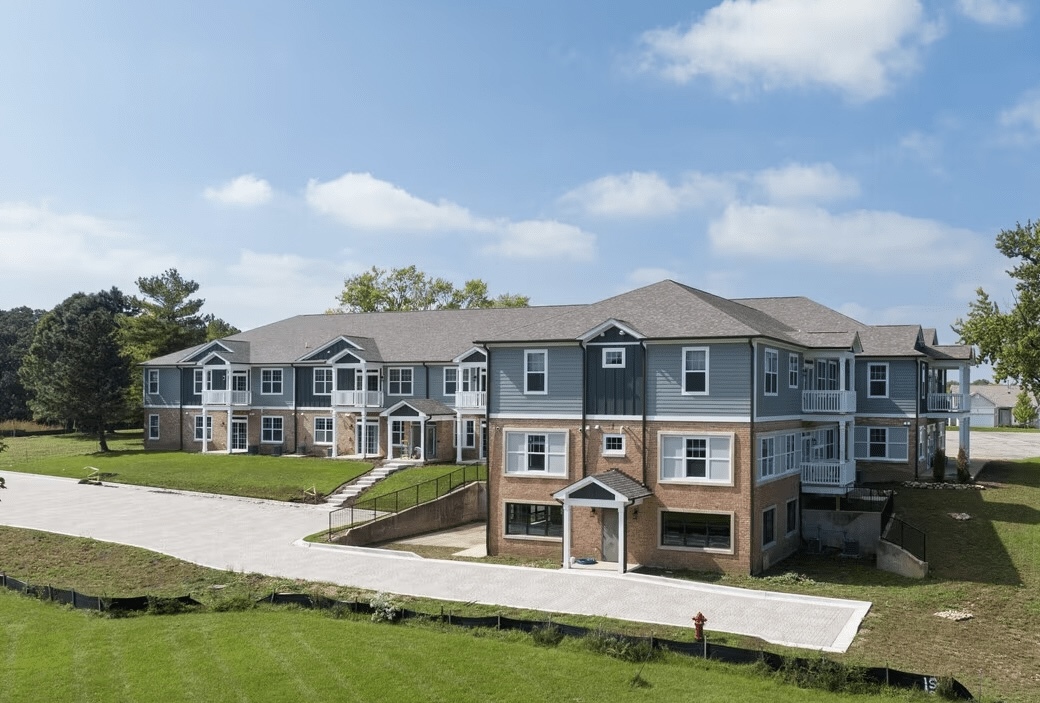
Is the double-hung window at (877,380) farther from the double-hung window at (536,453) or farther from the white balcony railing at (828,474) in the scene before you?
the double-hung window at (536,453)

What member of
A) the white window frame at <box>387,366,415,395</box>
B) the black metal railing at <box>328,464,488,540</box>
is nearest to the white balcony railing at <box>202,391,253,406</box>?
the white window frame at <box>387,366,415,395</box>

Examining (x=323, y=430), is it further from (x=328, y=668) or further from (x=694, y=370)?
(x=328, y=668)

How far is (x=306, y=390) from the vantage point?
55438 mm

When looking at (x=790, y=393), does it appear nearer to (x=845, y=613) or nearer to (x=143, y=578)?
(x=845, y=613)

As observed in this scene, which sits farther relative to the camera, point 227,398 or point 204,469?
point 227,398

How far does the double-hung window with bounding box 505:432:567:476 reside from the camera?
31.2 meters

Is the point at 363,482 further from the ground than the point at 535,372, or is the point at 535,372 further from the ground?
the point at 535,372

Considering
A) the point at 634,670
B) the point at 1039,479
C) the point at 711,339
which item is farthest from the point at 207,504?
the point at 1039,479

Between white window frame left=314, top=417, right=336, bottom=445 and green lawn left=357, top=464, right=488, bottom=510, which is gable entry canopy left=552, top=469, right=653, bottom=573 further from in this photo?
white window frame left=314, top=417, right=336, bottom=445

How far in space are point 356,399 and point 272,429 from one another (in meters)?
8.00

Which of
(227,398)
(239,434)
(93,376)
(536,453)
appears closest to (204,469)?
(227,398)

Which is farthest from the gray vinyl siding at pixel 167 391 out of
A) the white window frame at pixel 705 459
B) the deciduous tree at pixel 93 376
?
the white window frame at pixel 705 459

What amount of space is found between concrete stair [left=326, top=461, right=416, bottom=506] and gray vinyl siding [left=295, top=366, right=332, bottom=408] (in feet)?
30.8

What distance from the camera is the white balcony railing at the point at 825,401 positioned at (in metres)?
34.0
